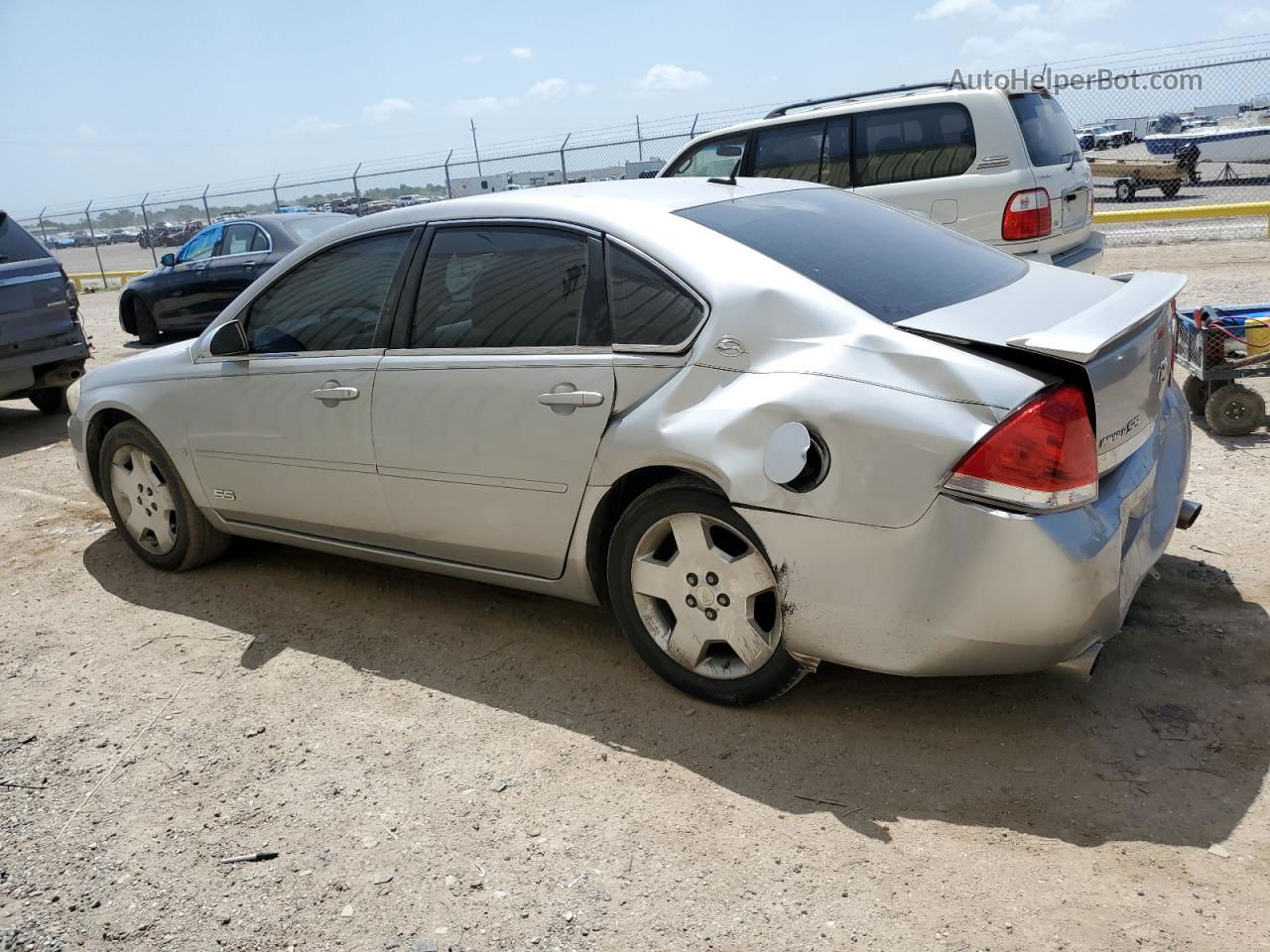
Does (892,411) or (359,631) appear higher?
(892,411)

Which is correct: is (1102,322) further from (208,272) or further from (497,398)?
(208,272)

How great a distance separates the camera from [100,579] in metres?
5.27

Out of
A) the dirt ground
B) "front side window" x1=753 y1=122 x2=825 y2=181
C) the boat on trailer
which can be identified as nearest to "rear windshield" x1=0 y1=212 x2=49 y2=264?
the dirt ground

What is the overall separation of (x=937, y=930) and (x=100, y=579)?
4.35 meters

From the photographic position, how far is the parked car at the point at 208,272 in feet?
38.3

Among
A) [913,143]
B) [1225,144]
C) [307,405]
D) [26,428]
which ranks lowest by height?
[26,428]

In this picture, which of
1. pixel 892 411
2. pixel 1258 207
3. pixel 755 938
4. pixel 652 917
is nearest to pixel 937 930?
pixel 755 938

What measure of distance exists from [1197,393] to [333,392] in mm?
4614

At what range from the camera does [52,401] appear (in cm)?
977

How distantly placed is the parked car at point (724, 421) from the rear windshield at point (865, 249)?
0.05ft

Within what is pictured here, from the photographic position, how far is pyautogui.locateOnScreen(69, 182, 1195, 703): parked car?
282 cm

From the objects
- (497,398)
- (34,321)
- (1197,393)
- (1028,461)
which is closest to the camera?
(1028,461)

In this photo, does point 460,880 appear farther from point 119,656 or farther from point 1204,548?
point 1204,548

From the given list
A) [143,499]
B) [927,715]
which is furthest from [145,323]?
[927,715]
